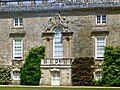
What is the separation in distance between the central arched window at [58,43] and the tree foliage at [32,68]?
1.18 metres

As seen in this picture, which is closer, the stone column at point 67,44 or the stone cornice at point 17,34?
the stone column at point 67,44

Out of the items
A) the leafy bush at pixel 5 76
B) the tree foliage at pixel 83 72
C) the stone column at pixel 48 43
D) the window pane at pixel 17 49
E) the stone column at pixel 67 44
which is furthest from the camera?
the window pane at pixel 17 49

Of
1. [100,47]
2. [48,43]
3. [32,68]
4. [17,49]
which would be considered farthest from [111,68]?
[17,49]

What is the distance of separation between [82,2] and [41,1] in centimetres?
438

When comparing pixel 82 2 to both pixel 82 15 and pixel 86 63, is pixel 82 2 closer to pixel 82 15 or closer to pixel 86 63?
pixel 82 15

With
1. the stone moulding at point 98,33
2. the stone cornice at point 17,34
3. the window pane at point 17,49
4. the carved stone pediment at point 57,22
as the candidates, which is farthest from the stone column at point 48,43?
the stone moulding at point 98,33

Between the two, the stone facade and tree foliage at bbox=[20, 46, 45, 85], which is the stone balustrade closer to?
the stone facade

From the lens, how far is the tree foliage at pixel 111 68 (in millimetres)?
36287

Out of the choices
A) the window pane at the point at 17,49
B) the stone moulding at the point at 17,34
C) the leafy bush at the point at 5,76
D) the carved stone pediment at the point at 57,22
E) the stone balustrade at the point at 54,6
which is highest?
the stone balustrade at the point at 54,6

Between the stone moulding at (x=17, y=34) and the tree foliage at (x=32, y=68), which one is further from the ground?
the stone moulding at (x=17, y=34)

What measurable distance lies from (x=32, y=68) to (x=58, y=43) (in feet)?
11.7

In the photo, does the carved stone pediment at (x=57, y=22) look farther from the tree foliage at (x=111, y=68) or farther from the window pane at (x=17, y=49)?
the tree foliage at (x=111, y=68)

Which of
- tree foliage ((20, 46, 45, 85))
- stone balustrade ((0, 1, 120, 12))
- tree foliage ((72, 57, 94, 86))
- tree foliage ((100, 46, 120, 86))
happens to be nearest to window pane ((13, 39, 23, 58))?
tree foliage ((20, 46, 45, 85))

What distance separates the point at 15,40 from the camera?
4116 centimetres
